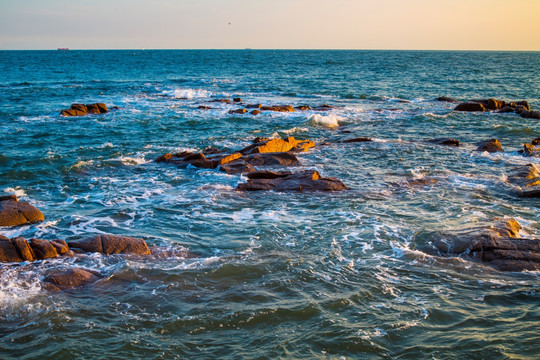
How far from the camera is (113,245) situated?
962cm

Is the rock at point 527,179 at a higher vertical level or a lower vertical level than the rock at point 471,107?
lower

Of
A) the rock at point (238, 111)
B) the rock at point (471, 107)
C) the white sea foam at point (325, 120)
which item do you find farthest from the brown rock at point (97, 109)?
the rock at point (471, 107)

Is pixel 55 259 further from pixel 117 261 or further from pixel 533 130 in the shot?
pixel 533 130

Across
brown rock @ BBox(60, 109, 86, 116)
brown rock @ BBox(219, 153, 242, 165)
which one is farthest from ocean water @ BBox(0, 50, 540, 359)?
brown rock @ BBox(60, 109, 86, 116)

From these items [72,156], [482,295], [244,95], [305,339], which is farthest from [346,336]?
[244,95]

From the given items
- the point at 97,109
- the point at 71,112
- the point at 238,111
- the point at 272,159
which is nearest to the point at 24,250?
the point at 272,159

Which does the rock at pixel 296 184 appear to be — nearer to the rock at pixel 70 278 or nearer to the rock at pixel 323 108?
the rock at pixel 70 278

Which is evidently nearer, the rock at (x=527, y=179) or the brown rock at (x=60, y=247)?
the brown rock at (x=60, y=247)

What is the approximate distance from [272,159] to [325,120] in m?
10.2

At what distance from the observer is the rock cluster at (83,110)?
96.3 feet

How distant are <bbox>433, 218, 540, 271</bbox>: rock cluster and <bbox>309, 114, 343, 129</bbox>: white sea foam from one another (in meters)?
17.0

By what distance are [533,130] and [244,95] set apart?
2470cm

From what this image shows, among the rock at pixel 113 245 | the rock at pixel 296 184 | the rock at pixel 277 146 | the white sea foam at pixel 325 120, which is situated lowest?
the rock at pixel 113 245

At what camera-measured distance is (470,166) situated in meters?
17.1
